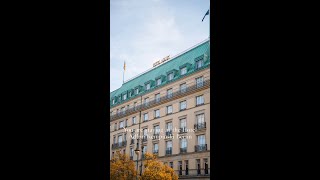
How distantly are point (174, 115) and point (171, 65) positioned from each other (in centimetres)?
716

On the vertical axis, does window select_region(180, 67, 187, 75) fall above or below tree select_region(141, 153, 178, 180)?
above

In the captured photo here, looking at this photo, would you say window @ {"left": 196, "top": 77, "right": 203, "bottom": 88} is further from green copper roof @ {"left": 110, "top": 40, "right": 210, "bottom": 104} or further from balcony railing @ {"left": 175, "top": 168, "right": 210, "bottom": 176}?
balcony railing @ {"left": 175, "top": 168, "right": 210, "bottom": 176}

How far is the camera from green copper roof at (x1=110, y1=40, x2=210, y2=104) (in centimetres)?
3356

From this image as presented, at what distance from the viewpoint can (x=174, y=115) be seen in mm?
33531

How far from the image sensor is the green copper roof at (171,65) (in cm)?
3356

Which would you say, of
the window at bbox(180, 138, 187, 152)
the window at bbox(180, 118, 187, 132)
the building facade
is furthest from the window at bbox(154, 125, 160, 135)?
the window at bbox(180, 138, 187, 152)

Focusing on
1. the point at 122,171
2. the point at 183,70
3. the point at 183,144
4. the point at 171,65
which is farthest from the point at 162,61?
the point at 122,171

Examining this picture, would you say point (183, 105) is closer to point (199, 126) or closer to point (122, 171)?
point (199, 126)

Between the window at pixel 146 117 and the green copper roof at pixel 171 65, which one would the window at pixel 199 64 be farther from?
the window at pixel 146 117
